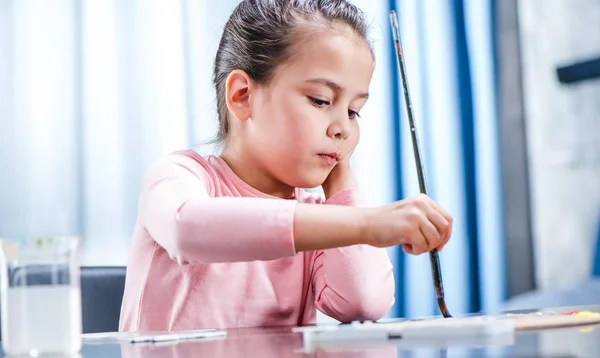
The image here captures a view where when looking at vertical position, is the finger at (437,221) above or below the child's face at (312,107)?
below

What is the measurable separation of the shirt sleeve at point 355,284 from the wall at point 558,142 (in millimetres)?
2290

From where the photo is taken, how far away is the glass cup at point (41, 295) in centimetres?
65

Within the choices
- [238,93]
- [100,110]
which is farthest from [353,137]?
[100,110]

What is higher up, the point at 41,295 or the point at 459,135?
the point at 459,135

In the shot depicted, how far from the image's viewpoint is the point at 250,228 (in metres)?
0.87

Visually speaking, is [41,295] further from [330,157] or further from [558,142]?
[558,142]

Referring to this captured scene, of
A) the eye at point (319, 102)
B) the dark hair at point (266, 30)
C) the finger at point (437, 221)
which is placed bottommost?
the finger at point (437, 221)

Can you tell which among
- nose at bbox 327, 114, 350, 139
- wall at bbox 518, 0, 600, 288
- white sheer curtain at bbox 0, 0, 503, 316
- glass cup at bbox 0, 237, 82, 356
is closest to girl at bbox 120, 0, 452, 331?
nose at bbox 327, 114, 350, 139

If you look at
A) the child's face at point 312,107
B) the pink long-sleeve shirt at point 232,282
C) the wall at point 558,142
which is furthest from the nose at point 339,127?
the wall at point 558,142

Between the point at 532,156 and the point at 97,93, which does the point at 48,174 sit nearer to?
the point at 97,93

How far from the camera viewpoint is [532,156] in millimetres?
3395

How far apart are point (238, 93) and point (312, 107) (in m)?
0.16

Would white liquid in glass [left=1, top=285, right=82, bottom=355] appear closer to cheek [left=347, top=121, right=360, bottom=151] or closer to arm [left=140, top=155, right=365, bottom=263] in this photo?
arm [left=140, top=155, right=365, bottom=263]

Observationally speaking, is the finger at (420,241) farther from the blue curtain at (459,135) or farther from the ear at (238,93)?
the blue curtain at (459,135)
